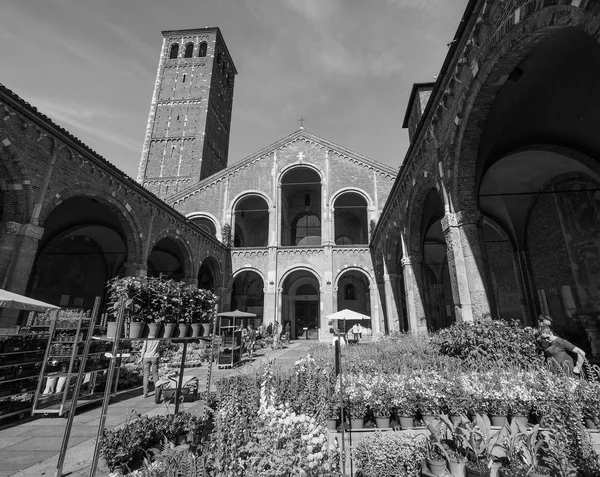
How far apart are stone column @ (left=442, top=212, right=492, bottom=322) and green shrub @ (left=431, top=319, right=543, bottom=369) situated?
588mm

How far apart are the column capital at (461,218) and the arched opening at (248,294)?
19.2 meters

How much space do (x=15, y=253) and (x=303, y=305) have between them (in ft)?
67.7

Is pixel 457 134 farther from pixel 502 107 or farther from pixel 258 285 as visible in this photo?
pixel 258 285

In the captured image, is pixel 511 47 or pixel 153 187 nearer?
pixel 511 47

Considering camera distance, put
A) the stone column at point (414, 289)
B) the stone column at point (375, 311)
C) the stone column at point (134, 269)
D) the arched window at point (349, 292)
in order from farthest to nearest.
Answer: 1. the arched window at point (349, 292)
2. the stone column at point (375, 311)
3. the stone column at point (134, 269)
4. the stone column at point (414, 289)

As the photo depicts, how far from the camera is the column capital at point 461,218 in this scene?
7.45m

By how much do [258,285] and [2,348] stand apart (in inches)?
807

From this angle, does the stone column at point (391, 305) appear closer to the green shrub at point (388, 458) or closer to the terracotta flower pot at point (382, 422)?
the terracotta flower pot at point (382, 422)

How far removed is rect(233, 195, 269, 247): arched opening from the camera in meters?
24.8

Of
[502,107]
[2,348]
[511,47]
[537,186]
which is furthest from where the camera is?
[537,186]

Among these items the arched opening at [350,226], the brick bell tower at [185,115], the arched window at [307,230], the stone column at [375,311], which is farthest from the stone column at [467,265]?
the brick bell tower at [185,115]

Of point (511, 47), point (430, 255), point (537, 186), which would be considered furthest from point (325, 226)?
point (511, 47)

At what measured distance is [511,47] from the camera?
5203mm

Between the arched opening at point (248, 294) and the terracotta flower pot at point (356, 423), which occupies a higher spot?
the arched opening at point (248, 294)
